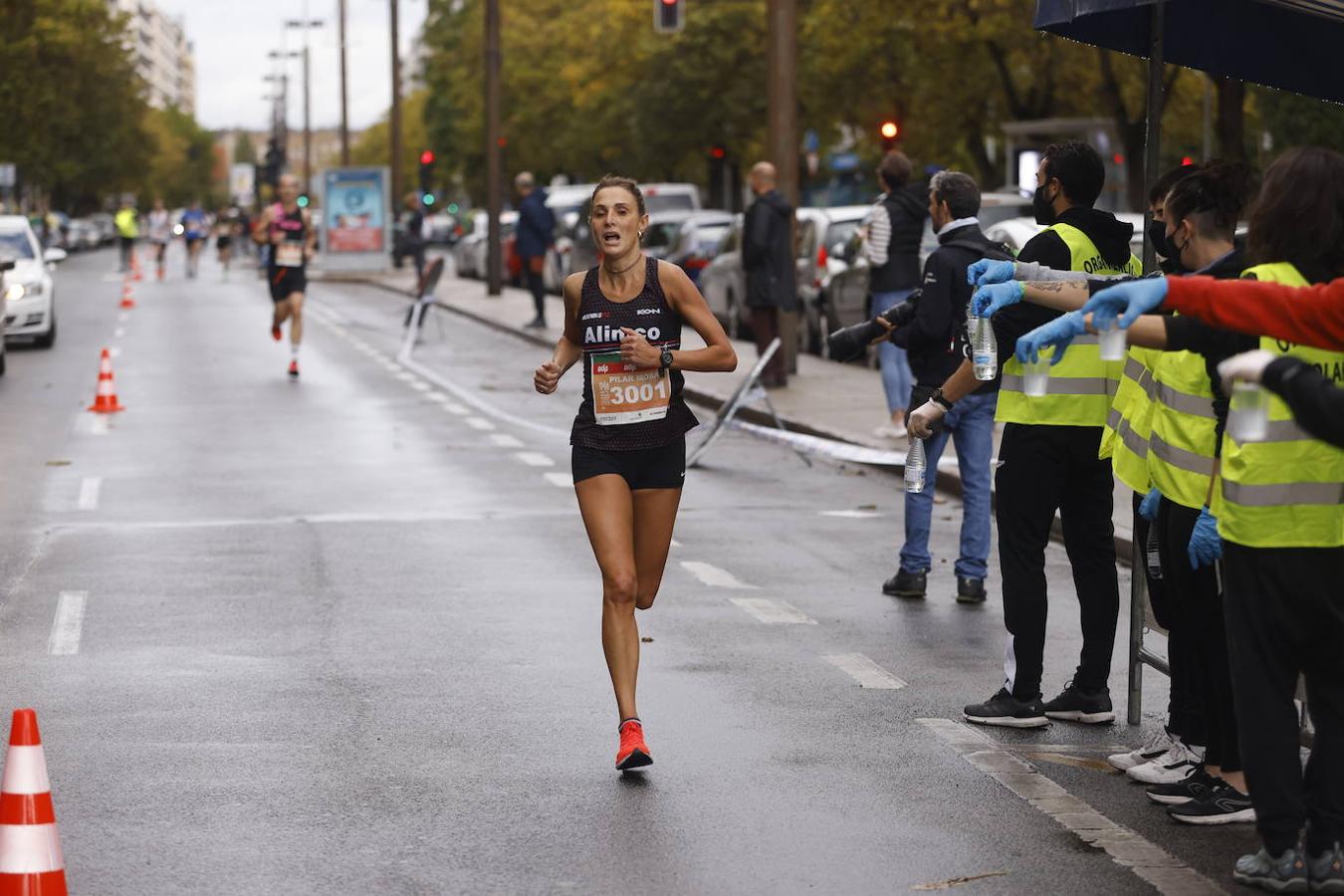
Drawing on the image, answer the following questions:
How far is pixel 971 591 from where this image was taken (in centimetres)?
976

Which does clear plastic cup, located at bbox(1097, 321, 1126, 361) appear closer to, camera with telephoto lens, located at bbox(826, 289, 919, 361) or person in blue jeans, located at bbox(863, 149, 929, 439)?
camera with telephoto lens, located at bbox(826, 289, 919, 361)

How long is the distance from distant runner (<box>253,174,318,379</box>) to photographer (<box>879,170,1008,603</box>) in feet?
42.4

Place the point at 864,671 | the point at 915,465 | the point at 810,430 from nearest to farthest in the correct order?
1. the point at 915,465
2. the point at 864,671
3. the point at 810,430

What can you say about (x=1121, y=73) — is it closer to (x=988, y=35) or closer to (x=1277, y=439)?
(x=988, y=35)

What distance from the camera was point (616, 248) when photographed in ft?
22.0

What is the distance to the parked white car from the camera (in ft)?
85.0

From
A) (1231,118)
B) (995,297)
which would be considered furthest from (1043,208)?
(1231,118)

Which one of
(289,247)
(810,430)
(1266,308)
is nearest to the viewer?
(1266,308)

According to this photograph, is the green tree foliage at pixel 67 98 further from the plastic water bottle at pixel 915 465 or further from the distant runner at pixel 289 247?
the plastic water bottle at pixel 915 465

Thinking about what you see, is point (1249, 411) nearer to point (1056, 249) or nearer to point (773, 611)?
point (1056, 249)

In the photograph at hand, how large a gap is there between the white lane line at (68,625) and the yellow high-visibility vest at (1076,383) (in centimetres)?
363

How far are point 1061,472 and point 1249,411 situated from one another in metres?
2.55

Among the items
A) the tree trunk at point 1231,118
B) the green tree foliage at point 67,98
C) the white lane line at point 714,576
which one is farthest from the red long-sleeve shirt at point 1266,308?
the green tree foliage at point 67,98

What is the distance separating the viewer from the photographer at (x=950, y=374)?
8.98 m
